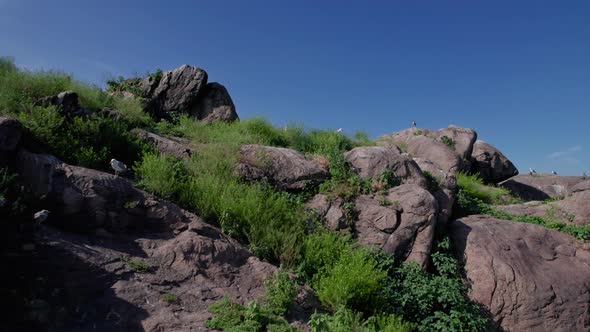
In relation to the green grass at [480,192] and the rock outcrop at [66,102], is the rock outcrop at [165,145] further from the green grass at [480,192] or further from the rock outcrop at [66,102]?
the green grass at [480,192]

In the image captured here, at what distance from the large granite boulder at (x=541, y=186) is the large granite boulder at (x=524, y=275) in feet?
34.3

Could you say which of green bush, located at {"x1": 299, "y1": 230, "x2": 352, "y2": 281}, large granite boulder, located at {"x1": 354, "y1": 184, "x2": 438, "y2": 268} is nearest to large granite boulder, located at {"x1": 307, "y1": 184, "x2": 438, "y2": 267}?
large granite boulder, located at {"x1": 354, "y1": 184, "x2": 438, "y2": 268}

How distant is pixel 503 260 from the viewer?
24.9 feet

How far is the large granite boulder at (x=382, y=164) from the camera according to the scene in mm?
9430

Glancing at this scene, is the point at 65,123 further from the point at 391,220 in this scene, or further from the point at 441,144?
the point at 441,144

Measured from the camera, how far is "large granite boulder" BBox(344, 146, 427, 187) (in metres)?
9.43

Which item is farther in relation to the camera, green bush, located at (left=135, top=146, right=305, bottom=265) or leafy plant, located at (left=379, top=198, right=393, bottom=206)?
leafy plant, located at (left=379, top=198, right=393, bottom=206)

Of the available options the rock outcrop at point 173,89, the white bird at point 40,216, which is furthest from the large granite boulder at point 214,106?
the white bird at point 40,216

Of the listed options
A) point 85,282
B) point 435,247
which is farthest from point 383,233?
point 85,282

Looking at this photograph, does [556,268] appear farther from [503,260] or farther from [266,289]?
[266,289]

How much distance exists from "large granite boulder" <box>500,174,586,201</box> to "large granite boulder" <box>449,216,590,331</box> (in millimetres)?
10467

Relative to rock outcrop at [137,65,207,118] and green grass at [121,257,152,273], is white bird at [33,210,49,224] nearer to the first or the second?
green grass at [121,257,152,273]

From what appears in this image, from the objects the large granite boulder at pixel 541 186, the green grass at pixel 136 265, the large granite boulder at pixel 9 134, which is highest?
the large granite boulder at pixel 541 186

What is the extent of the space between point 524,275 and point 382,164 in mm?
3949
